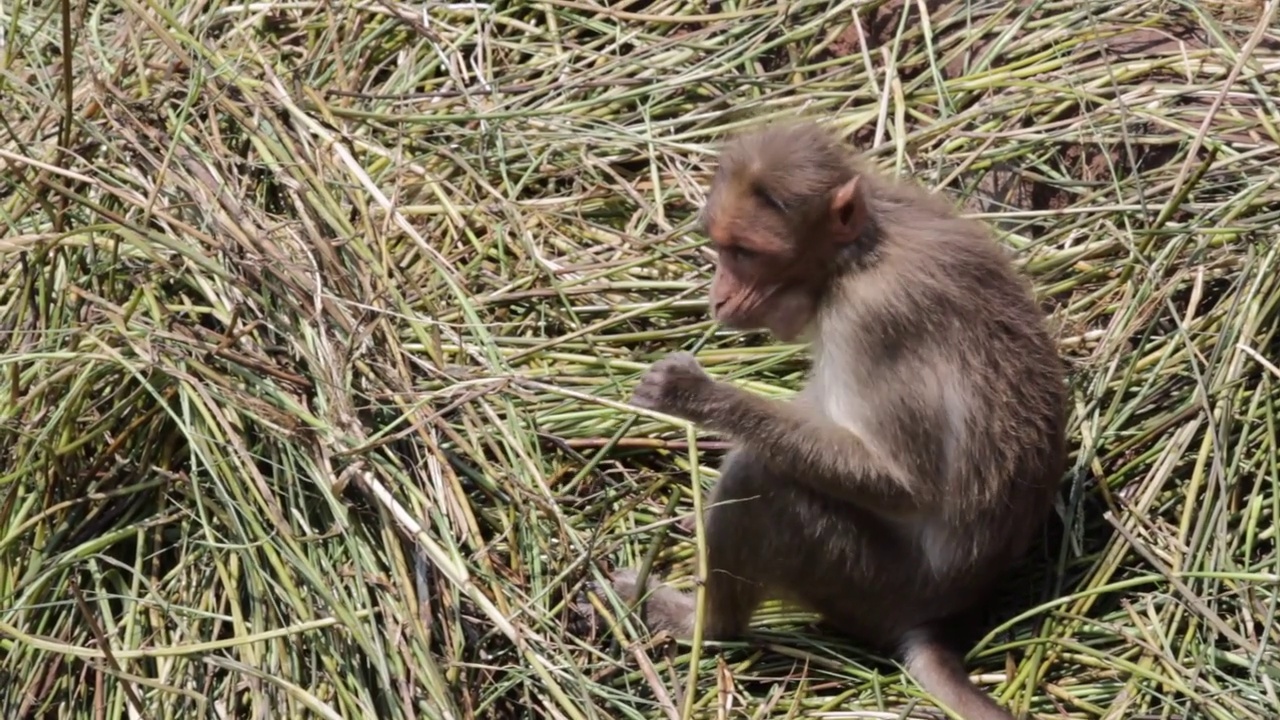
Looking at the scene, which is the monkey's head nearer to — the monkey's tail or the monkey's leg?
the monkey's leg

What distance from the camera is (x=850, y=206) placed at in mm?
5000

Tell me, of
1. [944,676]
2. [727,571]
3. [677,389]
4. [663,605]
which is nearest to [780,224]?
[677,389]

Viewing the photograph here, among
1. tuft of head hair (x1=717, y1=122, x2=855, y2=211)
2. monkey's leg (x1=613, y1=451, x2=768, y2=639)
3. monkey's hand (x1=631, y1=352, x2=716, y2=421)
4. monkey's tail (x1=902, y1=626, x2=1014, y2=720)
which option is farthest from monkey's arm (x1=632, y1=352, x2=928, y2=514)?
tuft of head hair (x1=717, y1=122, x2=855, y2=211)

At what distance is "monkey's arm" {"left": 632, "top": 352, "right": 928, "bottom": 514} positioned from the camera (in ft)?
16.2

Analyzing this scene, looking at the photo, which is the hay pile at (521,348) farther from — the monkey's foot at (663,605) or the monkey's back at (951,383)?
the monkey's back at (951,383)

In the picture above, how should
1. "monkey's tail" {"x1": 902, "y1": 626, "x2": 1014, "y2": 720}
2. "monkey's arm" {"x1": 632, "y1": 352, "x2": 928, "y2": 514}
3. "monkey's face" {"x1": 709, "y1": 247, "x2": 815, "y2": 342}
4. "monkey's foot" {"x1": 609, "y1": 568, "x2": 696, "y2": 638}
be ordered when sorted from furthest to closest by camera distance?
1. "monkey's foot" {"x1": 609, "y1": 568, "x2": 696, "y2": 638}
2. "monkey's face" {"x1": 709, "y1": 247, "x2": 815, "y2": 342}
3. "monkey's arm" {"x1": 632, "y1": 352, "x2": 928, "y2": 514}
4. "monkey's tail" {"x1": 902, "y1": 626, "x2": 1014, "y2": 720}

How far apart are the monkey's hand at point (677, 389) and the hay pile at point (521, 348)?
0.23 metres

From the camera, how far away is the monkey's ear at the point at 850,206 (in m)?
4.98

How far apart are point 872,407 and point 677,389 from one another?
1.95ft

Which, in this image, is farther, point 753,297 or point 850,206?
point 753,297

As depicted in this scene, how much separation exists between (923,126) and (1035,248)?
2.88 feet

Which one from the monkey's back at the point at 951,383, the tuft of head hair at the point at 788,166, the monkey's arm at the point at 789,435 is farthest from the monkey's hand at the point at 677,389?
the tuft of head hair at the point at 788,166

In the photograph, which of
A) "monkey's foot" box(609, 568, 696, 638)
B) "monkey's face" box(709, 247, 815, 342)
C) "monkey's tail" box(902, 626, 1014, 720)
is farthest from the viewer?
"monkey's foot" box(609, 568, 696, 638)

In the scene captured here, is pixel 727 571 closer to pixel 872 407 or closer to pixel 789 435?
pixel 789 435
